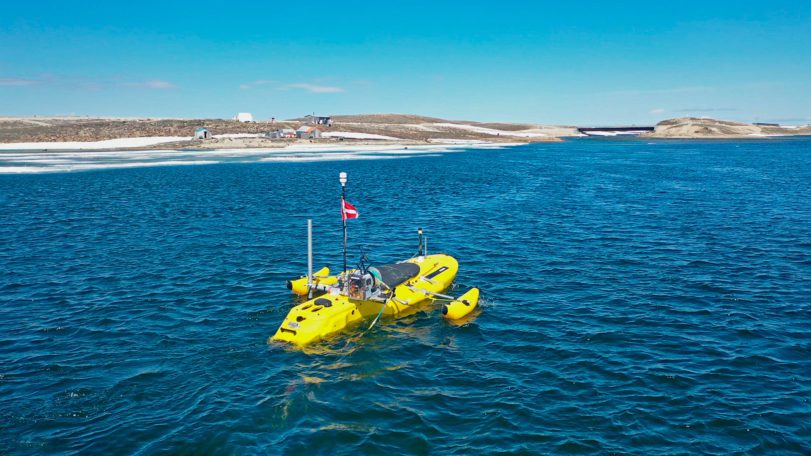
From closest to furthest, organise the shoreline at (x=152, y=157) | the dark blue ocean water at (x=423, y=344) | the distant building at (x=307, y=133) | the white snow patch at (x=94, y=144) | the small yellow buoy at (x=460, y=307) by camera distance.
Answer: the dark blue ocean water at (x=423, y=344) → the small yellow buoy at (x=460, y=307) → the shoreline at (x=152, y=157) → the white snow patch at (x=94, y=144) → the distant building at (x=307, y=133)

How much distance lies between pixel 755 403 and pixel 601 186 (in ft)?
179

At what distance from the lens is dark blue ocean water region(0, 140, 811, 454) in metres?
13.5

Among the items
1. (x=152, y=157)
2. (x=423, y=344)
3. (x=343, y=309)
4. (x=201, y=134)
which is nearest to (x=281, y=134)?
(x=201, y=134)

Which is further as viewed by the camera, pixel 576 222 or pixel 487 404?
pixel 576 222

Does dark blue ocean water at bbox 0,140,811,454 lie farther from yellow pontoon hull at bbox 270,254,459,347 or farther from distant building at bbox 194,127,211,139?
distant building at bbox 194,127,211,139

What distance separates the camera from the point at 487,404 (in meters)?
14.9

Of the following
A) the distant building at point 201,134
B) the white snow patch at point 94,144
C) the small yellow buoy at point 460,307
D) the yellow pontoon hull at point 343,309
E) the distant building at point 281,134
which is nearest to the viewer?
the yellow pontoon hull at point 343,309

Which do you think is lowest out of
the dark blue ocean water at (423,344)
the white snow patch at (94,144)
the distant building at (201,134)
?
the dark blue ocean water at (423,344)

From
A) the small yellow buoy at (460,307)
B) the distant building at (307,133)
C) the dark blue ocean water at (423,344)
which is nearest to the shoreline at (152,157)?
the distant building at (307,133)

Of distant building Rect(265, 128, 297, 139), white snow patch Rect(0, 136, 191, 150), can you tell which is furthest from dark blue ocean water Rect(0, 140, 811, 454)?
distant building Rect(265, 128, 297, 139)

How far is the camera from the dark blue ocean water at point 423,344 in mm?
13523

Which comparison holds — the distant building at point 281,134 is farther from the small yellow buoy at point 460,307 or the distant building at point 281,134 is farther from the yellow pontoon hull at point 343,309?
the small yellow buoy at point 460,307

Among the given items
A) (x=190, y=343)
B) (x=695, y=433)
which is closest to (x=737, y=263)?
(x=695, y=433)

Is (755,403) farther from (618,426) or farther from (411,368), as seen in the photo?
(411,368)
